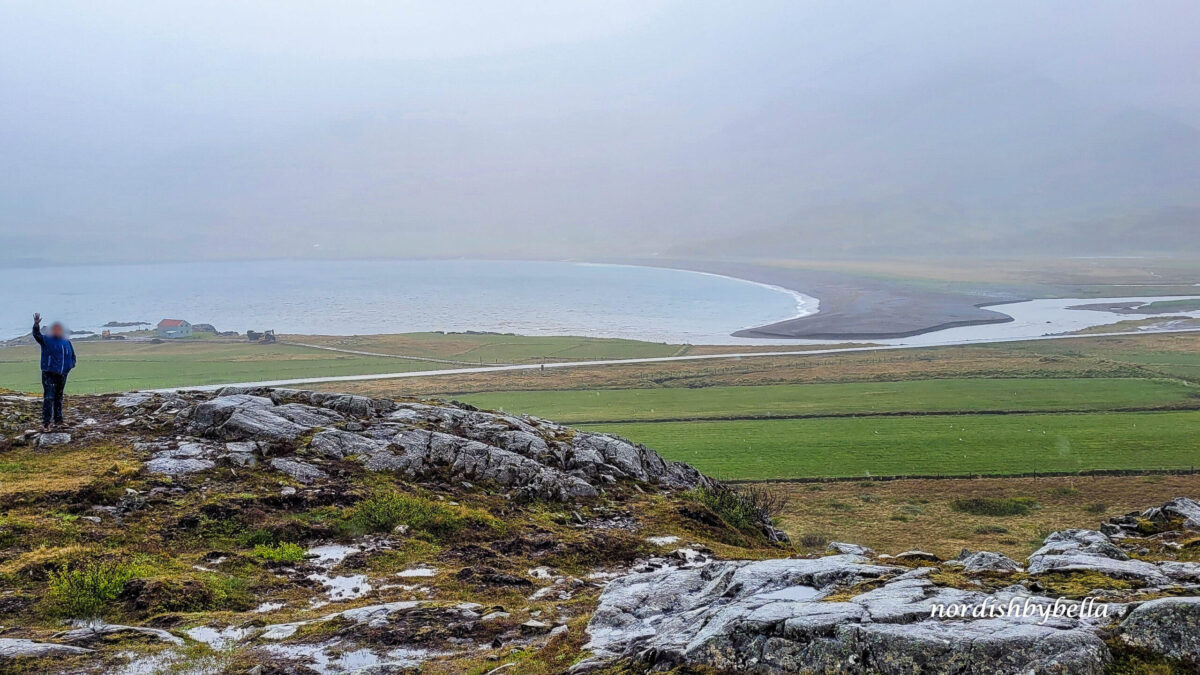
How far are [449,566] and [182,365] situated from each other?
127756 millimetres

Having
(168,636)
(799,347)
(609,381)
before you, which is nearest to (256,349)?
(609,381)

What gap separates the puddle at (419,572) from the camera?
15.6 m

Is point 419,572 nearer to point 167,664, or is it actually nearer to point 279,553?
point 279,553

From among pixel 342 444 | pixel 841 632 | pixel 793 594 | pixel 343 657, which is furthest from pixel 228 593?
pixel 841 632

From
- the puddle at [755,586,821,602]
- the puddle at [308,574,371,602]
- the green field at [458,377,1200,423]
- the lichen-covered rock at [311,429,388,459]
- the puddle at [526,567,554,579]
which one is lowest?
the green field at [458,377,1200,423]

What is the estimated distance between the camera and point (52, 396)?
874 inches

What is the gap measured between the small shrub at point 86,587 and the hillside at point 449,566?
0.05 metres

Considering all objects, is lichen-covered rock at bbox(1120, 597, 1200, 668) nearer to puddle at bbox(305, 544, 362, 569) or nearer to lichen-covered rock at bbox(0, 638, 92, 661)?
lichen-covered rock at bbox(0, 638, 92, 661)

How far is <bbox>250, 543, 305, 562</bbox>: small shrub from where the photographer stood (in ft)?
52.3

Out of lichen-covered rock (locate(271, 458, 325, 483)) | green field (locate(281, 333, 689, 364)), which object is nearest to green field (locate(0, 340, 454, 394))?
green field (locate(281, 333, 689, 364))

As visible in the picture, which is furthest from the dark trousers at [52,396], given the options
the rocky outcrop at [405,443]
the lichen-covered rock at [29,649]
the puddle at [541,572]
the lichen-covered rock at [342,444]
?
the puddle at [541,572]

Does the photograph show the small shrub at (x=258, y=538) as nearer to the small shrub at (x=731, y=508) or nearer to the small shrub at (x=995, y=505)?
the small shrub at (x=731, y=508)

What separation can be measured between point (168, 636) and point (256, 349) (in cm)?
14503

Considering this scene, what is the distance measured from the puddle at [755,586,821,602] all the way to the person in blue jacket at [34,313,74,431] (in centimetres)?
2061
